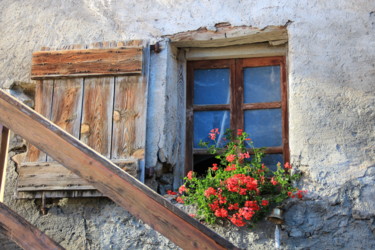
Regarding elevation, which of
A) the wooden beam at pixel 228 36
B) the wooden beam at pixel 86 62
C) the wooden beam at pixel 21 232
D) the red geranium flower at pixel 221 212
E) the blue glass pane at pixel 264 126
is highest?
the wooden beam at pixel 228 36

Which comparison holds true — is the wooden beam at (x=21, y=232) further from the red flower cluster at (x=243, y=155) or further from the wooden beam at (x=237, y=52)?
the wooden beam at (x=237, y=52)

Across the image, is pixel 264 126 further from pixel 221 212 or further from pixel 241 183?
pixel 221 212

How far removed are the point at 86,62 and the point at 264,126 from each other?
135 centimetres

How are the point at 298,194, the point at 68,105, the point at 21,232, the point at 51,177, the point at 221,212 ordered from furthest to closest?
1. the point at 68,105
2. the point at 51,177
3. the point at 298,194
4. the point at 221,212
5. the point at 21,232

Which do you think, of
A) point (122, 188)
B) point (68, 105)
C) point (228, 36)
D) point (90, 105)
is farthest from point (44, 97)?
point (122, 188)

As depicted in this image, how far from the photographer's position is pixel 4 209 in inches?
124

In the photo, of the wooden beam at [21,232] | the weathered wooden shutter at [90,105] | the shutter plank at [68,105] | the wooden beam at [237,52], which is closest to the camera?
the wooden beam at [21,232]

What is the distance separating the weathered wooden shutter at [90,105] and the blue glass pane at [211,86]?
498mm

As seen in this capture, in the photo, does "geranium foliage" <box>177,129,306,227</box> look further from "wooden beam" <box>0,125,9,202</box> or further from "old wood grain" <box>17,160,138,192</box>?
"wooden beam" <box>0,125,9,202</box>

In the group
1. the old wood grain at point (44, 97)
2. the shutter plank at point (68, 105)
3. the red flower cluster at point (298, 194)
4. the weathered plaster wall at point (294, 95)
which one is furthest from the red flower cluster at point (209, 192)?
the old wood grain at point (44, 97)

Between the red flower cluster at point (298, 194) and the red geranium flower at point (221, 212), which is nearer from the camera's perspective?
the red geranium flower at point (221, 212)

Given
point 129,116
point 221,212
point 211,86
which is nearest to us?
point 221,212

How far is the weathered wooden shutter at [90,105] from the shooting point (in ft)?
14.2

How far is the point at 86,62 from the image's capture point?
4570 mm
